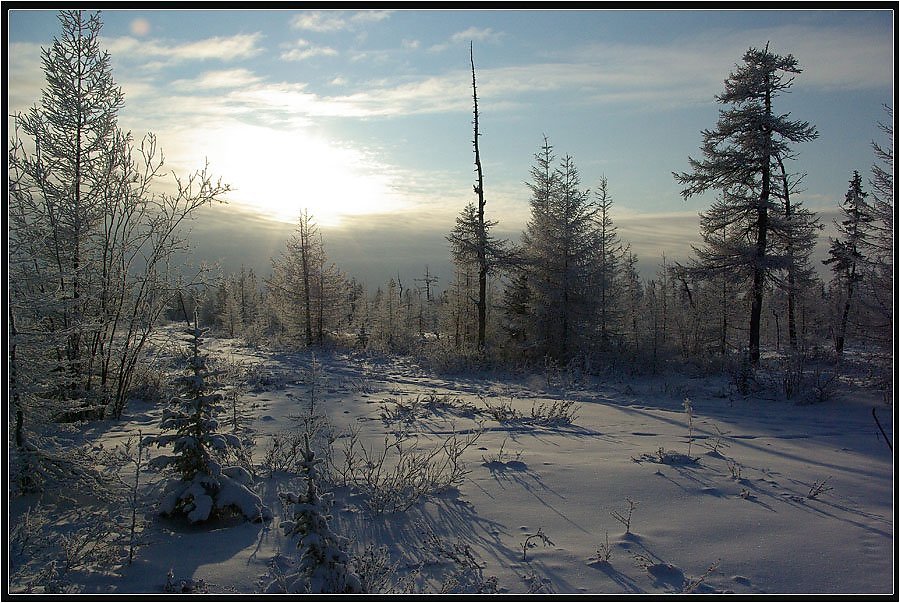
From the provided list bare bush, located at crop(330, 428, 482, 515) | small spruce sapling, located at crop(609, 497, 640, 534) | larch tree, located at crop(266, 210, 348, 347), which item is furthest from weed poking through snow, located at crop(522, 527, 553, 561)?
larch tree, located at crop(266, 210, 348, 347)

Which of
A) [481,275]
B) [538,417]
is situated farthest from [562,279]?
[538,417]

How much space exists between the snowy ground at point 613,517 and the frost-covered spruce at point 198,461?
0.17 meters

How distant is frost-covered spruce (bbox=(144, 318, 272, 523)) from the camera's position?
14.0 ft

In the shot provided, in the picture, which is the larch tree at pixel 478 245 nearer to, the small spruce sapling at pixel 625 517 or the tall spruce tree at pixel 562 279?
the tall spruce tree at pixel 562 279

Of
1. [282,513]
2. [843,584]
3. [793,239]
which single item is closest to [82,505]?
[282,513]

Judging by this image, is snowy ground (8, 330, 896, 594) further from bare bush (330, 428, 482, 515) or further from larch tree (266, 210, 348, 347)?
larch tree (266, 210, 348, 347)

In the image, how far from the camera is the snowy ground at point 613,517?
11.2 ft

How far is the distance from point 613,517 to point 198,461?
133 inches

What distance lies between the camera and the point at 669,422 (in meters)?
8.67

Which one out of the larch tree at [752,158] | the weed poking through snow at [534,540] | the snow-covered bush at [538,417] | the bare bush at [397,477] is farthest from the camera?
the larch tree at [752,158]

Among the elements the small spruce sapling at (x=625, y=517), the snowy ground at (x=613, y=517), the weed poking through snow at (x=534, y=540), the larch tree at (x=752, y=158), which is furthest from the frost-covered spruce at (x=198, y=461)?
the larch tree at (x=752, y=158)

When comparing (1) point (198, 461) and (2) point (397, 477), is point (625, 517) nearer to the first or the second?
(2) point (397, 477)

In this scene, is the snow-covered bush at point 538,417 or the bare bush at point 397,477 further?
the snow-covered bush at point 538,417

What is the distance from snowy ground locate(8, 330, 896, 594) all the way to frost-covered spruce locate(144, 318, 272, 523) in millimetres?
171
